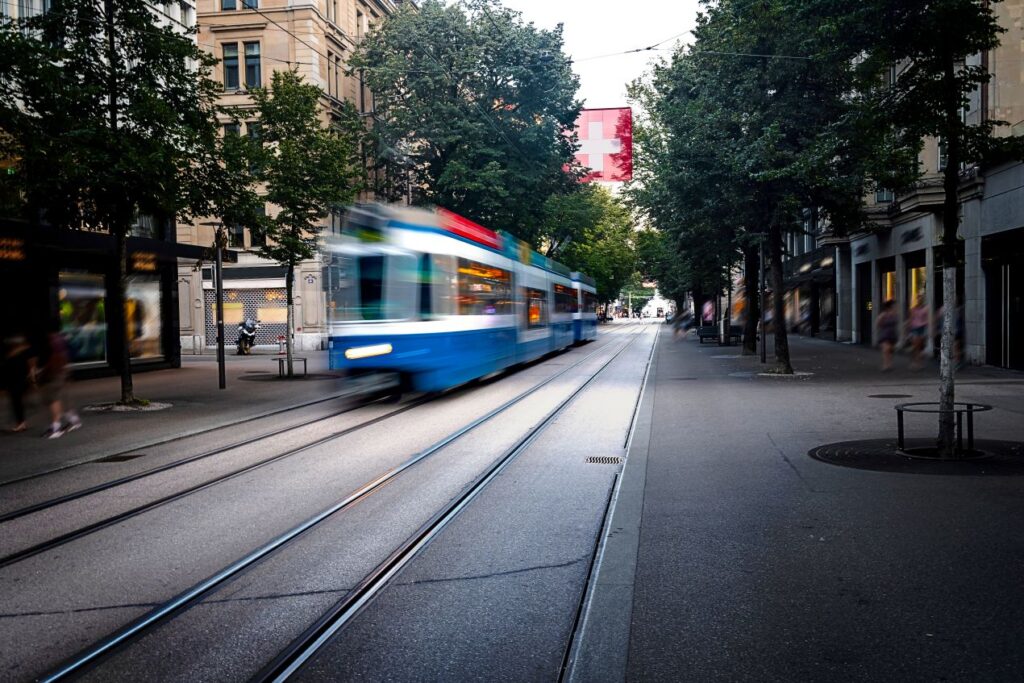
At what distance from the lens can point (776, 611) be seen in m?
4.59

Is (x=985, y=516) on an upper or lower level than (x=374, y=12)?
lower

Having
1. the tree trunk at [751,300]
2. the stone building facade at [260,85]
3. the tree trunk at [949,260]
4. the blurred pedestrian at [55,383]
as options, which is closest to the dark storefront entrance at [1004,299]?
the tree trunk at [751,300]

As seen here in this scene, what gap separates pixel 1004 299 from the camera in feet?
68.2

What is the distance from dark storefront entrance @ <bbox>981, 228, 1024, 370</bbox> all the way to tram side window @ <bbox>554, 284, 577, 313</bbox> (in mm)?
13413

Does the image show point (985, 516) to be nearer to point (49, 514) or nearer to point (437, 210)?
point (49, 514)

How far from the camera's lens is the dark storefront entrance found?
1997 centimetres

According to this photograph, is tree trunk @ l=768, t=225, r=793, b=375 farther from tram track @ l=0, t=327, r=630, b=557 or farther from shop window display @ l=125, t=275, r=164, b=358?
shop window display @ l=125, t=275, r=164, b=358

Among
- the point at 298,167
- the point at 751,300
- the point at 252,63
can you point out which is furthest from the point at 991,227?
the point at 252,63

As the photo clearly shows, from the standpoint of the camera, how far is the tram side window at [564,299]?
30.5 meters

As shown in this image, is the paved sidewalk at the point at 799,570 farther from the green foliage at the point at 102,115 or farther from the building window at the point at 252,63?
the building window at the point at 252,63

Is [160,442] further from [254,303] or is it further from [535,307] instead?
[254,303]

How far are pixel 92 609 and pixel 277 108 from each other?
19512 millimetres

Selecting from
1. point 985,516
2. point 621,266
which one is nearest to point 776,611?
point 985,516

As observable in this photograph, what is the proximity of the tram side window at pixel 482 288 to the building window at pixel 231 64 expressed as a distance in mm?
26072
